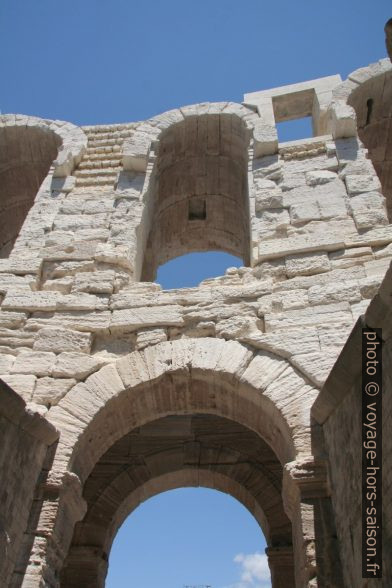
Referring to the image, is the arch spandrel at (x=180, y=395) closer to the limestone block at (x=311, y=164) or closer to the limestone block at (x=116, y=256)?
the limestone block at (x=116, y=256)

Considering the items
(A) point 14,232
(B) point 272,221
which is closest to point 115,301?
(B) point 272,221

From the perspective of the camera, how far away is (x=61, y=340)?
15.9ft

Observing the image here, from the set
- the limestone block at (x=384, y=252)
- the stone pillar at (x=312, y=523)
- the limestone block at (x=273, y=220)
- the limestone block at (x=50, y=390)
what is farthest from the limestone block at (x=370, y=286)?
the limestone block at (x=50, y=390)

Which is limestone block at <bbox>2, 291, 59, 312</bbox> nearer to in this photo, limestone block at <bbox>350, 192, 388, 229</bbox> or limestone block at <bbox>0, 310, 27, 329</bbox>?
limestone block at <bbox>0, 310, 27, 329</bbox>

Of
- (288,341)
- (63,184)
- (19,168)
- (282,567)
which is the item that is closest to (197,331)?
(288,341)

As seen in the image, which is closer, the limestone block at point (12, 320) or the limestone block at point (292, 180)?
the limestone block at point (12, 320)

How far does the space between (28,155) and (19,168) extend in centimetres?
34

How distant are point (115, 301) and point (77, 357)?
2.36 feet

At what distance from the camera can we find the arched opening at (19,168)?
7863mm

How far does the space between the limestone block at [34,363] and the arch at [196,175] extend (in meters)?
1.93

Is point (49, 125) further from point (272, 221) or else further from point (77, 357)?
point (77, 357)

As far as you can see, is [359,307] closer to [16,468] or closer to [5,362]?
[16,468]

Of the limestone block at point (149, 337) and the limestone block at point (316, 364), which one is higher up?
the limestone block at point (149, 337)

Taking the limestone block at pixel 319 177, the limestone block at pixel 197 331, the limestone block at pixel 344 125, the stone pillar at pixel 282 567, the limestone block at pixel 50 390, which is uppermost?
the limestone block at pixel 344 125
